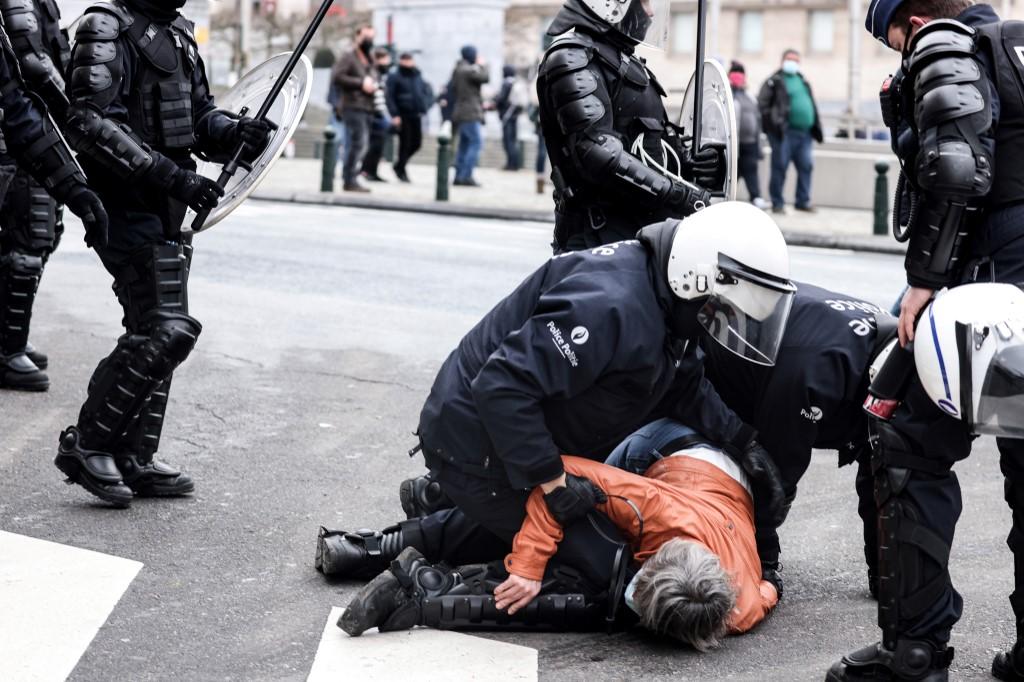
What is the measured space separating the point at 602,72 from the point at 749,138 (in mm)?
11687

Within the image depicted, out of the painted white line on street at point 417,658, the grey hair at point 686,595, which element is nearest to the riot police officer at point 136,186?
the painted white line on street at point 417,658

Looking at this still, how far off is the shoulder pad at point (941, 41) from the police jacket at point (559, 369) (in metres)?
0.81

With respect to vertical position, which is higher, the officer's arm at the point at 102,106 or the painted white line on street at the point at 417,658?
the officer's arm at the point at 102,106


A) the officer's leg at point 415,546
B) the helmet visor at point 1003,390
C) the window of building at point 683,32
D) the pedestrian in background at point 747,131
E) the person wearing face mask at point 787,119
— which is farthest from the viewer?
the window of building at point 683,32

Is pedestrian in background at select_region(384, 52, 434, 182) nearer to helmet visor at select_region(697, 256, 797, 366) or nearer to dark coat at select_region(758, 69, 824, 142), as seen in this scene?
dark coat at select_region(758, 69, 824, 142)

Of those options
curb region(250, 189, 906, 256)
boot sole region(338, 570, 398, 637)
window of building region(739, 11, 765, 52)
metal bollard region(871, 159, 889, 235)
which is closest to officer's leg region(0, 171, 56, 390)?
boot sole region(338, 570, 398, 637)

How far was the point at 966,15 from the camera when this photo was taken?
13.2ft

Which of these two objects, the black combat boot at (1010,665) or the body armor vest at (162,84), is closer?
the black combat boot at (1010,665)

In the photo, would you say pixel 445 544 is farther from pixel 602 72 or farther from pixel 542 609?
pixel 602 72

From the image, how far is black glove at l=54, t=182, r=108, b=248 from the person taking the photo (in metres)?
4.97

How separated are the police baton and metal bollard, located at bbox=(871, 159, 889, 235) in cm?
1147

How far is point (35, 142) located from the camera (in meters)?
5.04

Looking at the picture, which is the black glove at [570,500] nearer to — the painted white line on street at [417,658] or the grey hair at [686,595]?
the grey hair at [686,595]

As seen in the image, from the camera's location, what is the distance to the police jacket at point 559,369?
417 centimetres
